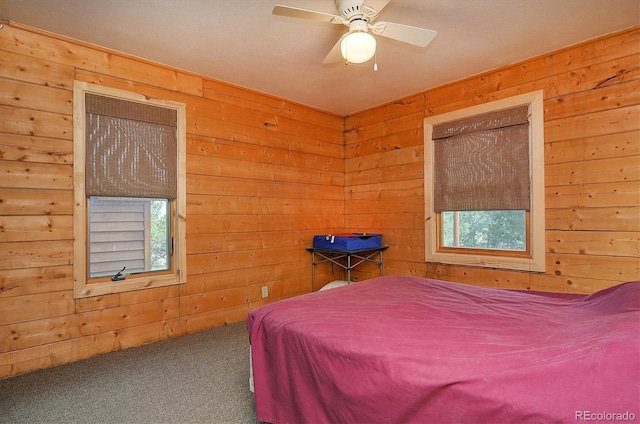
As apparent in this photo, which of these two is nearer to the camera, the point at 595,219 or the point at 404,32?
the point at 404,32

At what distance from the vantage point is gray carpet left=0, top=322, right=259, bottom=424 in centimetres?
178

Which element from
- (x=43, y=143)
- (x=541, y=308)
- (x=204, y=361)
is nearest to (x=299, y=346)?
(x=541, y=308)

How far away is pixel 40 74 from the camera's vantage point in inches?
91.4

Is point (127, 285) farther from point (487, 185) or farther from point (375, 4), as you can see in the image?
point (487, 185)

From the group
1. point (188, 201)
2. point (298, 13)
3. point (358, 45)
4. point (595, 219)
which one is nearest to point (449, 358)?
point (358, 45)

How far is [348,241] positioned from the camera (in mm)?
3467

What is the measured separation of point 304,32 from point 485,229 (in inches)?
92.1

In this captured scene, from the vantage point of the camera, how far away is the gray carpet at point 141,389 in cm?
178

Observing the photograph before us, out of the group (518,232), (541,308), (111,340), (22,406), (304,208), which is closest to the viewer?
(541,308)

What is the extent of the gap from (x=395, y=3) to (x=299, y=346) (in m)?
2.02

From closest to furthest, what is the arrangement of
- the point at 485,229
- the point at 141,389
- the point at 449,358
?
the point at 449,358 < the point at 141,389 < the point at 485,229

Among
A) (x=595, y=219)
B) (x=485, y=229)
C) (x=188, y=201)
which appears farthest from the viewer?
(x=485, y=229)

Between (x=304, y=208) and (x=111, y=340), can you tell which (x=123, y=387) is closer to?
(x=111, y=340)

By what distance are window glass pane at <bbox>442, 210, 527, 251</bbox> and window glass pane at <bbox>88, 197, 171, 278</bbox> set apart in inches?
106
